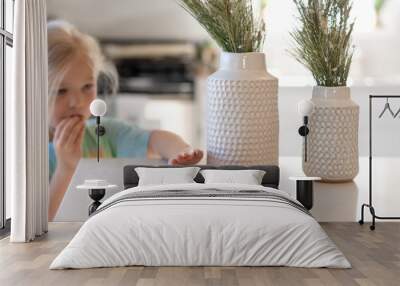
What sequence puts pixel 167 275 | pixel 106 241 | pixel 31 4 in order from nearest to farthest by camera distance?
1. pixel 167 275
2. pixel 106 241
3. pixel 31 4

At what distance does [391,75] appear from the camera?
803cm

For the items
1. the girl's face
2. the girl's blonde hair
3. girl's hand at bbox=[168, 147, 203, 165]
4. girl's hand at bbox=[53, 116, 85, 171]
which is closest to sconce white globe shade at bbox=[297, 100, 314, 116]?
girl's hand at bbox=[168, 147, 203, 165]

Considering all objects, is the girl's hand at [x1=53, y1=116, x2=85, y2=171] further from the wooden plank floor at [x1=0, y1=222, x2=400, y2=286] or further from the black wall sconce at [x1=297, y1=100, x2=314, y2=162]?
the wooden plank floor at [x1=0, y1=222, x2=400, y2=286]

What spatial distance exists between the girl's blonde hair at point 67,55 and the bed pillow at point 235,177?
218cm

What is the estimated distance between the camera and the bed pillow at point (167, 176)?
6.19 m

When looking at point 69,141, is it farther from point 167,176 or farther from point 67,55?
point 167,176

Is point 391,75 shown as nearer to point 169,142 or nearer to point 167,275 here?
point 169,142

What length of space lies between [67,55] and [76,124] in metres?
0.73

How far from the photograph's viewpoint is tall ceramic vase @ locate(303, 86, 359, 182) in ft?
22.3

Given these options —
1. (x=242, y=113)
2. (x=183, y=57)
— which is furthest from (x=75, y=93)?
(x=242, y=113)

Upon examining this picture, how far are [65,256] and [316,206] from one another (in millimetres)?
2976

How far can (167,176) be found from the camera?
20.4ft

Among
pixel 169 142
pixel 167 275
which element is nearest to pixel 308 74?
pixel 169 142

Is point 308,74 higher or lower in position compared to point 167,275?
higher
